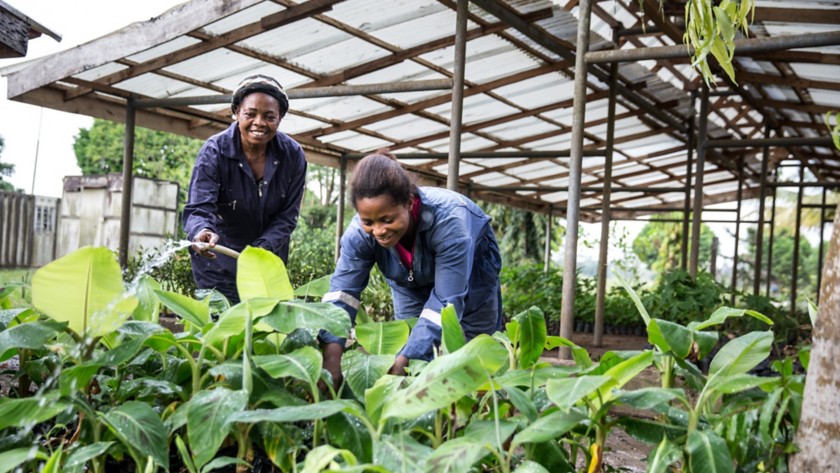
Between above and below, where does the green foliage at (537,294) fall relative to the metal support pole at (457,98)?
below

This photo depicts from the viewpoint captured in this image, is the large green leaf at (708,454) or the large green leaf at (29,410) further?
the large green leaf at (29,410)

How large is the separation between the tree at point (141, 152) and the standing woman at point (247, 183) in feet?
50.1

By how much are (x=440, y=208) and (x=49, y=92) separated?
16.6 ft

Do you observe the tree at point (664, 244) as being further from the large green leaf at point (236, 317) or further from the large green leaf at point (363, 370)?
the large green leaf at point (236, 317)

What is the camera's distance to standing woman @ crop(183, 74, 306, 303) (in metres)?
3.25

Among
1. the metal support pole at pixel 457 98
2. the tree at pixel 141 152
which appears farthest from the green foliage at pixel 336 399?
the tree at pixel 141 152

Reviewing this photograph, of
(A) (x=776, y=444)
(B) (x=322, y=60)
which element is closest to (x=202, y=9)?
(B) (x=322, y=60)

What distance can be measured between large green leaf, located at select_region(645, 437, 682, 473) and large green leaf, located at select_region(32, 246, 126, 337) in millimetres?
1083

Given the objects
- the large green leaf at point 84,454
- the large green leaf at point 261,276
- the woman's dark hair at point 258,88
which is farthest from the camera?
the woman's dark hair at point 258,88

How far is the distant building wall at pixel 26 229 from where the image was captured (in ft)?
36.6

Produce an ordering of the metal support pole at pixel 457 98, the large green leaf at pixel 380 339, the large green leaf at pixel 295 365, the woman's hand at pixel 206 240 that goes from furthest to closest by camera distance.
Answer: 1. the metal support pole at pixel 457 98
2. the woman's hand at pixel 206 240
3. the large green leaf at pixel 380 339
4. the large green leaf at pixel 295 365

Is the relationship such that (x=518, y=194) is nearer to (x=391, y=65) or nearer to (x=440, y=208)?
(x=391, y=65)

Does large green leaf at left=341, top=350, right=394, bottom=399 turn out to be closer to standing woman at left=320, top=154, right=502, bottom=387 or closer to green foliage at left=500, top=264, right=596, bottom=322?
standing woman at left=320, top=154, right=502, bottom=387

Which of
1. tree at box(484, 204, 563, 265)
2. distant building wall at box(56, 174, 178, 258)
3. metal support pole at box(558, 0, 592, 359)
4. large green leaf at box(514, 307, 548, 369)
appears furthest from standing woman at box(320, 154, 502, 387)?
tree at box(484, 204, 563, 265)
